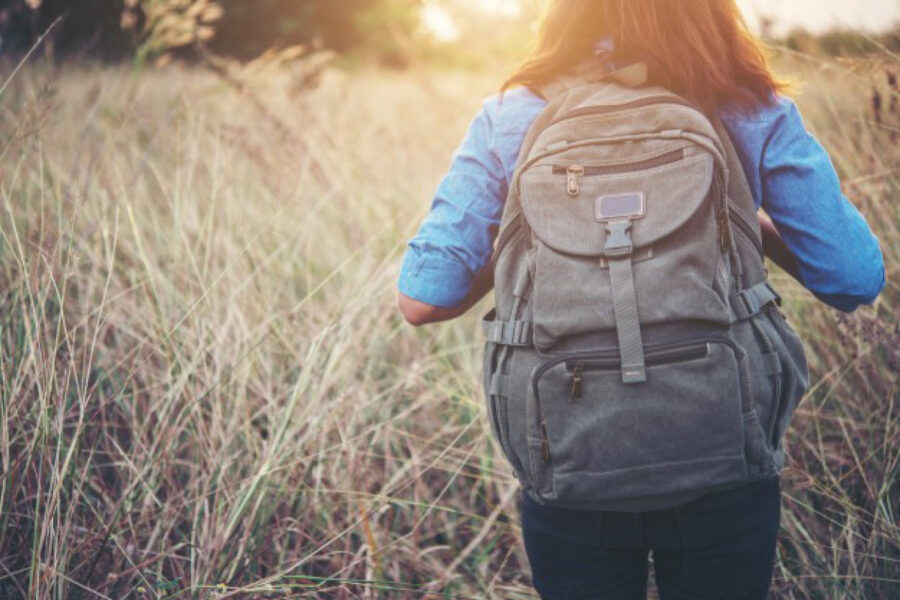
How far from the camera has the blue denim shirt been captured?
3.43 ft

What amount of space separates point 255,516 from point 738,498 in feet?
3.79

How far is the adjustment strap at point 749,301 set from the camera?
1005mm

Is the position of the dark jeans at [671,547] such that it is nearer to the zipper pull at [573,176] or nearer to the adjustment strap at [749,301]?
the adjustment strap at [749,301]

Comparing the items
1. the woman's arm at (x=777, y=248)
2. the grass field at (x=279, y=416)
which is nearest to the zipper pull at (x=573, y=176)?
the woman's arm at (x=777, y=248)

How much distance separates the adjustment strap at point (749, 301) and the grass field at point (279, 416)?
79 cm

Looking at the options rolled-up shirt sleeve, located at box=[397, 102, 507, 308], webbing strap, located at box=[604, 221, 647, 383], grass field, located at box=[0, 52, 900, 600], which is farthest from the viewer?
grass field, located at box=[0, 52, 900, 600]

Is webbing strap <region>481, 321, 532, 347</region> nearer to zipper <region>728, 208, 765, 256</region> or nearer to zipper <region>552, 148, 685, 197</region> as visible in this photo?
zipper <region>552, 148, 685, 197</region>

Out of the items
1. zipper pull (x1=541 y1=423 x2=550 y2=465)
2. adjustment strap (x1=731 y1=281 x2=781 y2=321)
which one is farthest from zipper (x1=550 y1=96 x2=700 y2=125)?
zipper pull (x1=541 y1=423 x2=550 y2=465)

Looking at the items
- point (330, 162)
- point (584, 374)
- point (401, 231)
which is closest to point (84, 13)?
point (330, 162)

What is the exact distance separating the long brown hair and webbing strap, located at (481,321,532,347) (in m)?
0.45

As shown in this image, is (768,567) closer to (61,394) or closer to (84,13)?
(61,394)

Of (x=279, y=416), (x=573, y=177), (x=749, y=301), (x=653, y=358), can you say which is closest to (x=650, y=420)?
(x=653, y=358)

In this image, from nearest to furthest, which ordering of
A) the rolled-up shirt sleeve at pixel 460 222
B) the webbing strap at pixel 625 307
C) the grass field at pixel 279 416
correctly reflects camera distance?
the webbing strap at pixel 625 307 → the rolled-up shirt sleeve at pixel 460 222 → the grass field at pixel 279 416

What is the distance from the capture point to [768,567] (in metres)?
1.10
